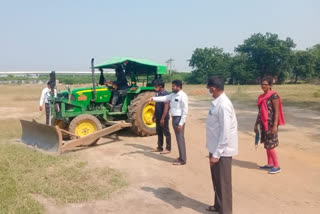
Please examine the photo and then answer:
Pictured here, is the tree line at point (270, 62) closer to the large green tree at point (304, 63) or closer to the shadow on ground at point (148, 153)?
the large green tree at point (304, 63)

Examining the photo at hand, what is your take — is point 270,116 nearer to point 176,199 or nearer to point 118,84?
point 176,199

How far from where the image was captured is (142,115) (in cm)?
816

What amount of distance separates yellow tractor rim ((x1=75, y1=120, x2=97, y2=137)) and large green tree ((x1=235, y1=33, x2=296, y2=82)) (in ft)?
147

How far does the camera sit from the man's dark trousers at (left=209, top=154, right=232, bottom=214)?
344 cm

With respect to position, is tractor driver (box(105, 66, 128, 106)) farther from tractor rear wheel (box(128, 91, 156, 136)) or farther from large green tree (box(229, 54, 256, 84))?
large green tree (box(229, 54, 256, 84))

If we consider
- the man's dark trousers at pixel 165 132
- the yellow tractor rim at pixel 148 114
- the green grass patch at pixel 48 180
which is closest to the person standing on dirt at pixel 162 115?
the man's dark trousers at pixel 165 132

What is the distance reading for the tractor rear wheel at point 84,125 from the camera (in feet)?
23.5

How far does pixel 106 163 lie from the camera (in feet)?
19.2

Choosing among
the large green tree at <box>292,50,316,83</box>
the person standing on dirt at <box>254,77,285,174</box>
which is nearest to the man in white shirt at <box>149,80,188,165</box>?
the person standing on dirt at <box>254,77,285,174</box>

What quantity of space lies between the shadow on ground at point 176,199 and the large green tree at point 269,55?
4687 cm

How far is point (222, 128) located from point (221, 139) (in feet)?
0.41

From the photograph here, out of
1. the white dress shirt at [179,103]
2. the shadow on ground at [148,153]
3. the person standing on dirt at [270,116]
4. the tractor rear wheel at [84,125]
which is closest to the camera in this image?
the person standing on dirt at [270,116]

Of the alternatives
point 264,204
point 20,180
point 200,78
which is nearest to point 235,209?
point 264,204

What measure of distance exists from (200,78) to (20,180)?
5397 centimetres
